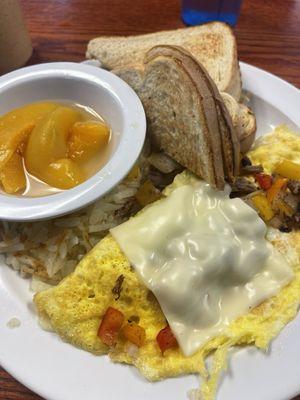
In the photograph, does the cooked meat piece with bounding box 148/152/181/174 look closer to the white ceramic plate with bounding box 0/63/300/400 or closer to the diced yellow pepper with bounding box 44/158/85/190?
the diced yellow pepper with bounding box 44/158/85/190

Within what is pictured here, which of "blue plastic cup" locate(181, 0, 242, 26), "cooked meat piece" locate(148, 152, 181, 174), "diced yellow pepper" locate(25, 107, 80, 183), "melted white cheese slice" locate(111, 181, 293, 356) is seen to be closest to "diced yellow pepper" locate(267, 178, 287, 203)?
"melted white cheese slice" locate(111, 181, 293, 356)

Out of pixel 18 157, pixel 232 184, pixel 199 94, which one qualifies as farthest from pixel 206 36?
pixel 18 157

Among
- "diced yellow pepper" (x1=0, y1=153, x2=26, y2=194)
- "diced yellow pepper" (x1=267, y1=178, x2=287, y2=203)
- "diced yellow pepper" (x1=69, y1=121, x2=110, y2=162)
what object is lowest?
"diced yellow pepper" (x1=267, y1=178, x2=287, y2=203)

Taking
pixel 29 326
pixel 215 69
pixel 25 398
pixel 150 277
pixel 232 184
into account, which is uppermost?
pixel 215 69

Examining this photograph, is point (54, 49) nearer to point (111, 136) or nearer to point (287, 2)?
point (111, 136)

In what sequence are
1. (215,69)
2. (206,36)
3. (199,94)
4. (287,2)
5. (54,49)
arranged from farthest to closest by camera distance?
(287,2)
(54,49)
(206,36)
(215,69)
(199,94)

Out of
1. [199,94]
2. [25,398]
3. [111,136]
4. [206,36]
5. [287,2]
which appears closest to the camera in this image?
[25,398]

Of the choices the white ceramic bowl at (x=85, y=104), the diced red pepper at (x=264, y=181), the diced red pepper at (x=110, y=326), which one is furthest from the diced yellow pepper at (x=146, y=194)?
the diced red pepper at (x=110, y=326)

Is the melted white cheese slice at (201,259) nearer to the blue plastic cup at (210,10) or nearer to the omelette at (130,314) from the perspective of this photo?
the omelette at (130,314)
